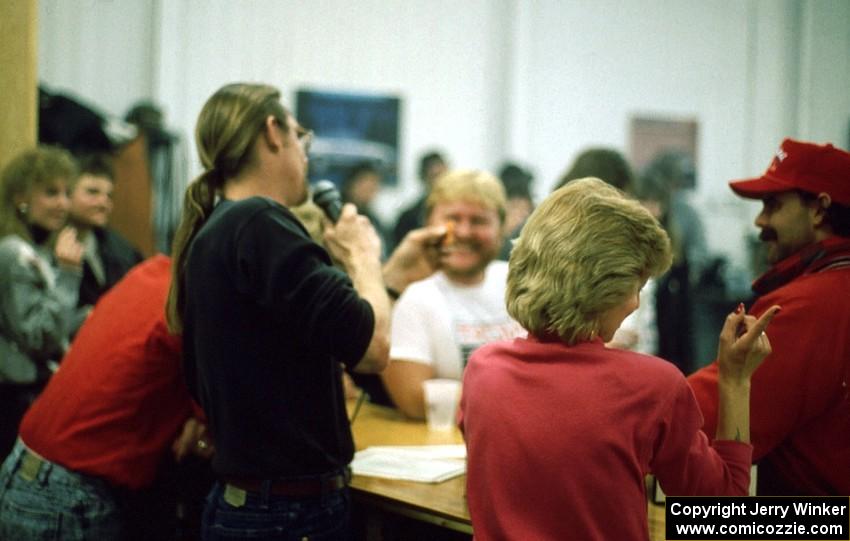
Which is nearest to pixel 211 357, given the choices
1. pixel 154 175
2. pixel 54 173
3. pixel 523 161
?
pixel 54 173

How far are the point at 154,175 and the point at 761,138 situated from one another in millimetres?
5504

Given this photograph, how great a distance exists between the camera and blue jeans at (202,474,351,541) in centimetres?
171

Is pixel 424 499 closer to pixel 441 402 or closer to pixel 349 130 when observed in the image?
pixel 441 402

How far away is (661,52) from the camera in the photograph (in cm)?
820

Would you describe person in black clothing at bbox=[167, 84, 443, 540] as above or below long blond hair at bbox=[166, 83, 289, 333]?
below

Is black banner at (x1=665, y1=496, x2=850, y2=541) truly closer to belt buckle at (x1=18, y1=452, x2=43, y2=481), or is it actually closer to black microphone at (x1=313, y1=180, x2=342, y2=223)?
black microphone at (x1=313, y1=180, x2=342, y2=223)

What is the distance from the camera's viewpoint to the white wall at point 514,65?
6.24 m

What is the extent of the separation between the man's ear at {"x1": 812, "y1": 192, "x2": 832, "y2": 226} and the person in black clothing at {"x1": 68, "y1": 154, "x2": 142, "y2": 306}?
112 inches

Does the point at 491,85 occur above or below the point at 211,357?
above

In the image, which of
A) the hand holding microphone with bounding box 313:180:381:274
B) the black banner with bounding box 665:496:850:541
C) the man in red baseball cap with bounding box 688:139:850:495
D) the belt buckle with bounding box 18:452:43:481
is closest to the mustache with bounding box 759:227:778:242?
the man in red baseball cap with bounding box 688:139:850:495

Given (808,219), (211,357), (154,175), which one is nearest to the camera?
(211,357)

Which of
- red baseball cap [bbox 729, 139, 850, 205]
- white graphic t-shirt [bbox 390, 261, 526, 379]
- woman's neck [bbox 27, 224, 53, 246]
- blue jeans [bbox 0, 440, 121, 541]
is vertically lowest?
blue jeans [bbox 0, 440, 121, 541]

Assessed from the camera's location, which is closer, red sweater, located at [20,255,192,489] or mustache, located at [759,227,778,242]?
mustache, located at [759,227,778,242]

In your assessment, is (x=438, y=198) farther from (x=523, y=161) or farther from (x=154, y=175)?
(x=523, y=161)
